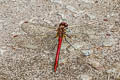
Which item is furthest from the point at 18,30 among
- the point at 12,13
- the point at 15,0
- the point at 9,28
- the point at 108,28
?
the point at 108,28

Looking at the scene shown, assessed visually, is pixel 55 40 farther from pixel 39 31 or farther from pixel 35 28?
pixel 35 28

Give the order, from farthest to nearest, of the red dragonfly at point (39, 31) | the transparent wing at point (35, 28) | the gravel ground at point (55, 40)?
the transparent wing at point (35, 28) < the red dragonfly at point (39, 31) < the gravel ground at point (55, 40)

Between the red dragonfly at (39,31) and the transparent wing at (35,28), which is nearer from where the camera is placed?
the red dragonfly at (39,31)

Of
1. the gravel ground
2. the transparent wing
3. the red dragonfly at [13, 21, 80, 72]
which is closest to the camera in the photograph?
the gravel ground

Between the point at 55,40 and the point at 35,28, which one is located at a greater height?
the point at 35,28

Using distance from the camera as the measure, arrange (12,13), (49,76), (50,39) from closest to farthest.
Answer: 1. (49,76)
2. (50,39)
3. (12,13)

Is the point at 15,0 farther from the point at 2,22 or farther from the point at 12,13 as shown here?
the point at 2,22

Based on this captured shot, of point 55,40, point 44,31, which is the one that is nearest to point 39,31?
point 44,31

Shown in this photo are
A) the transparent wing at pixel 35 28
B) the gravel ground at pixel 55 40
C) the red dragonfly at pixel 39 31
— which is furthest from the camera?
the transparent wing at pixel 35 28
